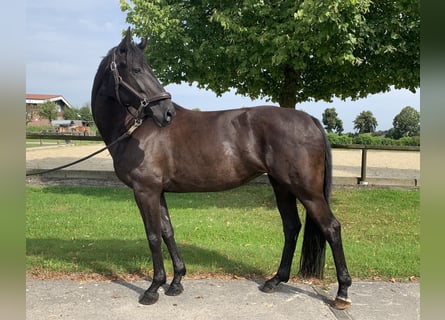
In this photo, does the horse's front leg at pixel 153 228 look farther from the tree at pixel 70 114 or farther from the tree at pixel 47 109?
the tree at pixel 70 114

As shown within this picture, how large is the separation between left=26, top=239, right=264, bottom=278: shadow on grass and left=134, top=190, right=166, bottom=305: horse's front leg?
0.67 metres

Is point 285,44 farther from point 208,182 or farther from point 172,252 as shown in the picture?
point 172,252

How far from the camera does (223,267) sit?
4352 mm

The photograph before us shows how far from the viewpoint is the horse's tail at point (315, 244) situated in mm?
3543

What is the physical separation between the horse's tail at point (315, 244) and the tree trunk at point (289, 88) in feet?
16.0

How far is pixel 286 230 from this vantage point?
12.7ft

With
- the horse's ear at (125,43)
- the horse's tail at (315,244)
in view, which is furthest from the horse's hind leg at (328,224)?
the horse's ear at (125,43)

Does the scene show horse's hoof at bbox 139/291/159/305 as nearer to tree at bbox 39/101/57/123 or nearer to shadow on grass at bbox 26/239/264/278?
shadow on grass at bbox 26/239/264/278

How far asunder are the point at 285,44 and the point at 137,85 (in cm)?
386

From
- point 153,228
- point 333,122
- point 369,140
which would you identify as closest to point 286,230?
point 153,228

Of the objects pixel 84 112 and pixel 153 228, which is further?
pixel 84 112

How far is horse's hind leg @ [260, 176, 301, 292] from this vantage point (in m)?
3.78
